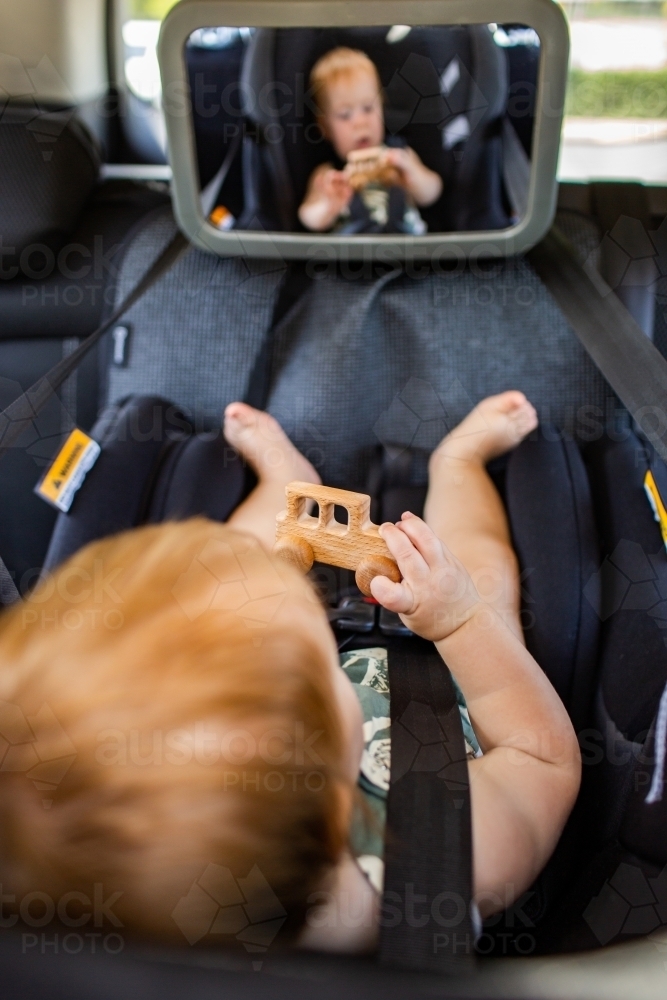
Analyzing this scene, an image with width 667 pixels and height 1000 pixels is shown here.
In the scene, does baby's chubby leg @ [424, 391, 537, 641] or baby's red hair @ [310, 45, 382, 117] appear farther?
baby's red hair @ [310, 45, 382, 117]

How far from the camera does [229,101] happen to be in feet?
2.97

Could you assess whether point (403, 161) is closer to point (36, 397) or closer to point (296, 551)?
point (36, 397)

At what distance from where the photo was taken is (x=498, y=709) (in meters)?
0.44

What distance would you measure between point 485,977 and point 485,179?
835 mm

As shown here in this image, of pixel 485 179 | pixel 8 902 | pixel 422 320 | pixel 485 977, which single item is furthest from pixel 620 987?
pixel 485 179

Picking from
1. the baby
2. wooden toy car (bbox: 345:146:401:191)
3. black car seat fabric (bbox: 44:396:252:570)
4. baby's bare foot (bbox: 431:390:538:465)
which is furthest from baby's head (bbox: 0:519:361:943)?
wooden toy car (bbox: 345:146:401:191)

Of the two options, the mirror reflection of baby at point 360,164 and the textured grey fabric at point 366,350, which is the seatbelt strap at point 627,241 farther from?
the mirror reflection of baby at point 360,164

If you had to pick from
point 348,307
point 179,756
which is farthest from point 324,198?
point 179,756

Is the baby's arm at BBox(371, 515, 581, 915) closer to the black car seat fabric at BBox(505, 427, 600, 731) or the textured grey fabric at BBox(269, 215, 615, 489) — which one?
the black car seat fabric at BBox(505, 427, 600, 731)

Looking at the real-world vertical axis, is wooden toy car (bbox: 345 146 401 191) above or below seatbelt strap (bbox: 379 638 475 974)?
above

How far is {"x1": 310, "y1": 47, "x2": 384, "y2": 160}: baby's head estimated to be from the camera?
2.80 feet

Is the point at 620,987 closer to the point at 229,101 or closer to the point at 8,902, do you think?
the point at 8,902

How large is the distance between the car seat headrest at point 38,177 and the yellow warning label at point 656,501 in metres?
0.72

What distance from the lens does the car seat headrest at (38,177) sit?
0.88 meters
